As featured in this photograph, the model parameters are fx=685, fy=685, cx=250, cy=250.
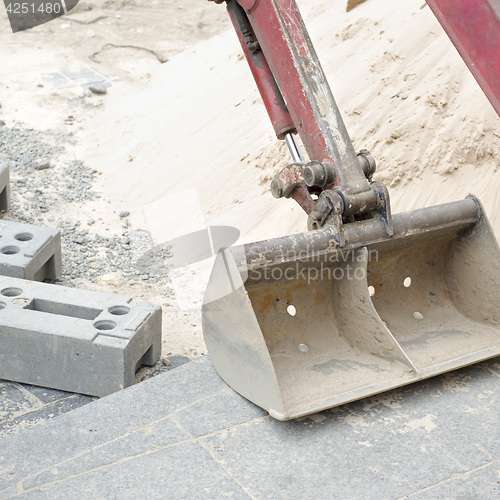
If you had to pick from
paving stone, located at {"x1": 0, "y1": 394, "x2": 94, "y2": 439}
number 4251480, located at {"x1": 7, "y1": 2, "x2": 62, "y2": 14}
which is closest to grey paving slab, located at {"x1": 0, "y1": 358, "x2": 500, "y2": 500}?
paving stone, located at {"x1": 0, "y1": 394, "x2": 94, "y2": 439}

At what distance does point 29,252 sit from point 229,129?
280cm

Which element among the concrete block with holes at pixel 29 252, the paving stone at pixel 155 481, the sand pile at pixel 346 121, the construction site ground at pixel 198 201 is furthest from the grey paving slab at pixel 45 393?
the sand pile at pixel 346 121

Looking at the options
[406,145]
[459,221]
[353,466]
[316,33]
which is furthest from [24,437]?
[316,33]

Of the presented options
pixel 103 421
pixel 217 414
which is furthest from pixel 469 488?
pixel 103 421

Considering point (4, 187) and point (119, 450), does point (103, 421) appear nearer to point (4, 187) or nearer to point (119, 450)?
point (119, 450)

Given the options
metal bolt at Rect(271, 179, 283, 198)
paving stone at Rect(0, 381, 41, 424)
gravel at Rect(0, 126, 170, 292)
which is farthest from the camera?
gravel at Rect(0, 126, 170, 292)

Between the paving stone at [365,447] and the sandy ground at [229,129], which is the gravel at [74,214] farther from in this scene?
the paving stone at [365,447]

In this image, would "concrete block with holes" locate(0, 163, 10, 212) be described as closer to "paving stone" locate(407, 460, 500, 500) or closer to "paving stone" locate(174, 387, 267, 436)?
"paving stone" locate(174, 387, 267, 436)

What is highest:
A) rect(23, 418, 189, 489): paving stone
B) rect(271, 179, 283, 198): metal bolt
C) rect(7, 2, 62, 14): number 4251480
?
rect(7, 2, 62, 14): number 4251480

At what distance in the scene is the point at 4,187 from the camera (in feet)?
17.7

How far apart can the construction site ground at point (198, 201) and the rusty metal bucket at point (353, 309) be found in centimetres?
13

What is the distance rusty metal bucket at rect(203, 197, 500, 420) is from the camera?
2676mm

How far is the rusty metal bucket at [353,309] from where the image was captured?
268 centimetres

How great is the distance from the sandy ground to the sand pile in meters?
0.01
